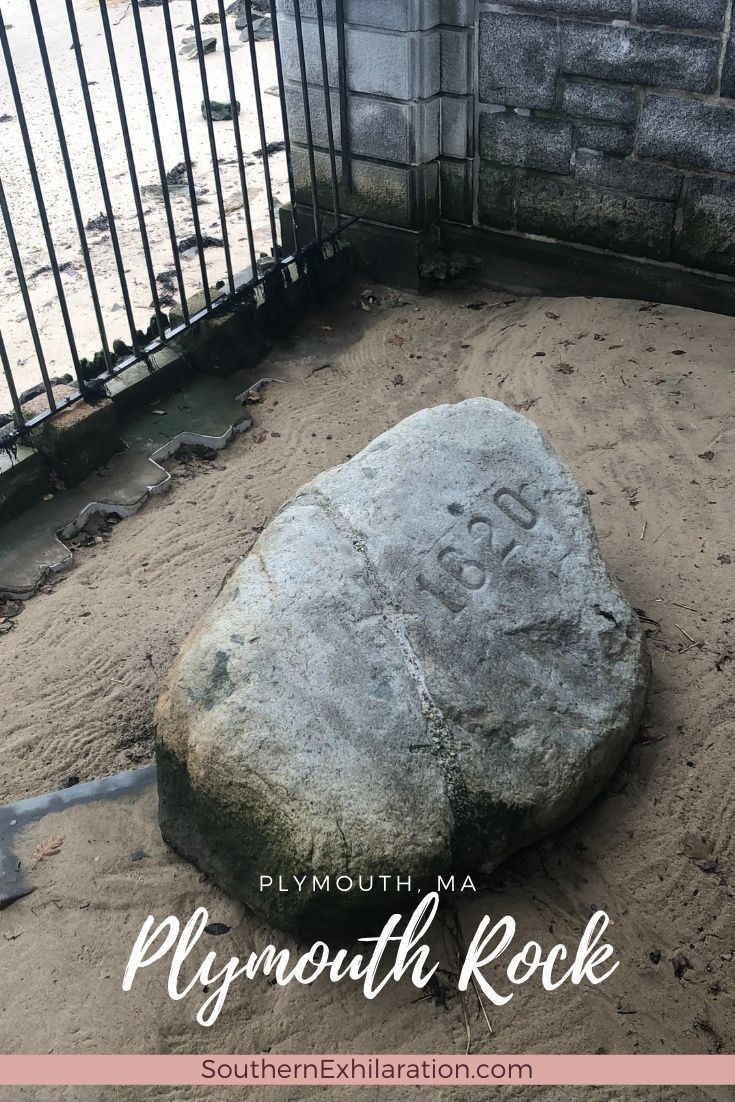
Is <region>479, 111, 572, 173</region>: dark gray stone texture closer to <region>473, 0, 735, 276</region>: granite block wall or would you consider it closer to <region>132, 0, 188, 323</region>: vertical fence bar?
<region>473, 0, 735, 276</region>: granite block wall

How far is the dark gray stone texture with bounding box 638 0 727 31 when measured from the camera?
202 inches

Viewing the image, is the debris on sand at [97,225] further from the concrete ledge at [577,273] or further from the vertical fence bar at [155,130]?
the concrete ledge at [577,273]

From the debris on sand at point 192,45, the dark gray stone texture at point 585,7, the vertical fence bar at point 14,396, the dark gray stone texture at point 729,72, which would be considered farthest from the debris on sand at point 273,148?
the vertical fence bar at point 14,396

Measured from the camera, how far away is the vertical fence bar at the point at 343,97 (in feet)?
19.7

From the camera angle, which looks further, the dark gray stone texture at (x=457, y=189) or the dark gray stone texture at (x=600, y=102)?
the dark gray stone texture at (x=457, y=189)

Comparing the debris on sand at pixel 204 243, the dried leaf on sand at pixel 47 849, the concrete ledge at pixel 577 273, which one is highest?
the concrete ledge at pixel 577 273

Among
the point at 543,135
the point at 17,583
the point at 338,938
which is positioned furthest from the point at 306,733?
A: the point at 543,135

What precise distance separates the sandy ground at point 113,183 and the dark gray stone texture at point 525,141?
216cm

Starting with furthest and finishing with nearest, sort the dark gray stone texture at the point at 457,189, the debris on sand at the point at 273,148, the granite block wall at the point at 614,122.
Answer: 1. the debris on sand at the point at 273,148
2. the dark gray stone texture at the point at 457,189
3. the granite block wall at the point at 614,122

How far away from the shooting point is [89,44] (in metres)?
13.4

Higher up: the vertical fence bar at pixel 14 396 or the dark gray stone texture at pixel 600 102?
the dark gray stone texture at pixel 600 102

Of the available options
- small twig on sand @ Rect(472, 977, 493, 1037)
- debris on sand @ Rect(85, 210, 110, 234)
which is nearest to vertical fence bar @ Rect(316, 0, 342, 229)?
debris on sand @ Rect(85, 210, 110, 234)

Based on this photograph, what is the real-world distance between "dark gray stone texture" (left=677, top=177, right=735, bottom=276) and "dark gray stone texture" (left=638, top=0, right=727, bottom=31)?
0.79 metres

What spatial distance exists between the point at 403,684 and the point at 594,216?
415cm
